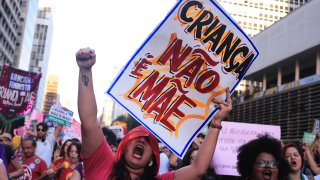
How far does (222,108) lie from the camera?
2760mm

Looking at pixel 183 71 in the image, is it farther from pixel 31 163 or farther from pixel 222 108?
pixel 31 163

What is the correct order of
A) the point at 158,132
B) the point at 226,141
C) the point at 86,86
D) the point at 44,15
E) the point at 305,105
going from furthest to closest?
the point at 44,15 → the point at 305,105 → the point at 226,141 → the point at 158,132 → the point at 86,86

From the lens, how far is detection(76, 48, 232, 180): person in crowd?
2338mm

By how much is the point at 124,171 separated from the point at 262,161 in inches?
52.9

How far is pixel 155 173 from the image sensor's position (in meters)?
2.53

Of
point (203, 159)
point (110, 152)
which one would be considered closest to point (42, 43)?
point (110, 152)

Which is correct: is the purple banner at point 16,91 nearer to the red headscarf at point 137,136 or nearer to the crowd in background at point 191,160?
the crowd in background at point 191,160

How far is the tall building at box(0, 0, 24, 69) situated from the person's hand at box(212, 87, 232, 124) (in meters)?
57.4

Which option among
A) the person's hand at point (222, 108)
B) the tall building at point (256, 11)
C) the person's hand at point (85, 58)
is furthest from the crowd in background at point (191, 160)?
the tall building at point (256, 11)

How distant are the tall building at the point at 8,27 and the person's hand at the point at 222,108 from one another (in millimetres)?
57406

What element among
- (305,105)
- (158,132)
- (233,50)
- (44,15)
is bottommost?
(158,132)

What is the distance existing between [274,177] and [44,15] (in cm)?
13098

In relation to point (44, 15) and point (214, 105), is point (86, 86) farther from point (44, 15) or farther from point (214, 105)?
point (44, 15)

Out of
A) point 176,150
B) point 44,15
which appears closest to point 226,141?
point 176,150
